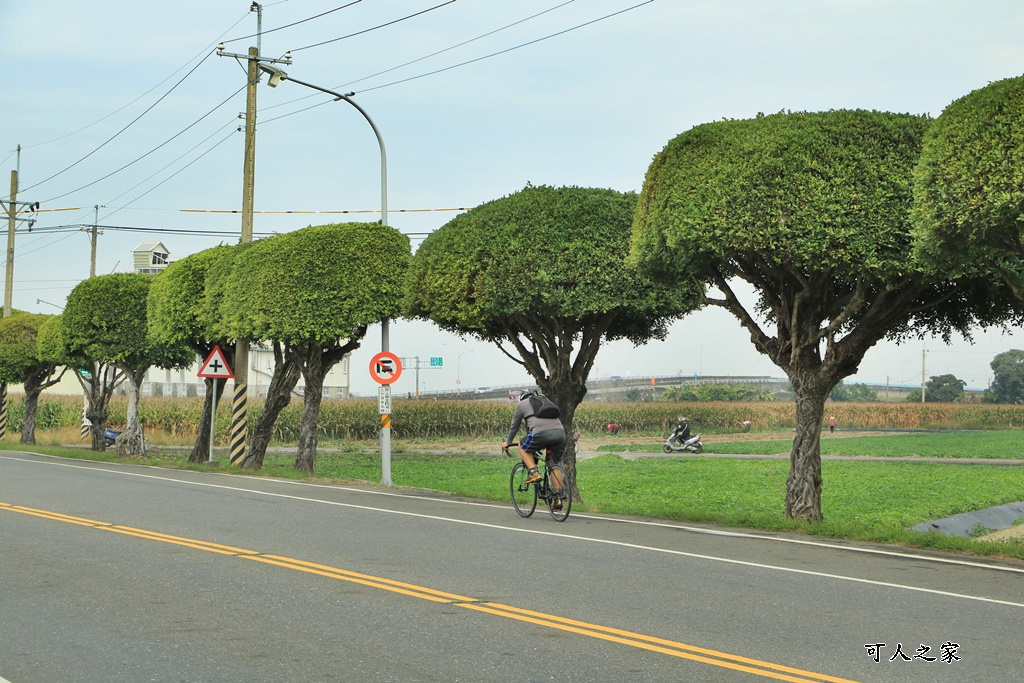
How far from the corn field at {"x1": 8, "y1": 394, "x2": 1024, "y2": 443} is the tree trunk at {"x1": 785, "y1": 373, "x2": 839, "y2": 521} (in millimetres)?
42035

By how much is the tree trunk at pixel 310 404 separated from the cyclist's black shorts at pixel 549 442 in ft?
47.2

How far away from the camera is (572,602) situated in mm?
8836

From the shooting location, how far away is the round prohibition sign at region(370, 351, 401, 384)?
23750mm

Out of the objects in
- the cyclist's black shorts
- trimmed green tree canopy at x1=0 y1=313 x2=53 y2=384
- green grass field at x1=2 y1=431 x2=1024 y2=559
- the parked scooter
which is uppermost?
trimmed green tree canopy at x1=0 y1=313 x2=53 y2=384

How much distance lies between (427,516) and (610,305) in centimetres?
625

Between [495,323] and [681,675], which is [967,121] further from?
[495,323]

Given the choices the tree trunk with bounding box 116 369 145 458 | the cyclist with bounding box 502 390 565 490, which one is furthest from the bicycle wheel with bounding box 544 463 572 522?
the tree trunk with bounding box 116 369 145 458

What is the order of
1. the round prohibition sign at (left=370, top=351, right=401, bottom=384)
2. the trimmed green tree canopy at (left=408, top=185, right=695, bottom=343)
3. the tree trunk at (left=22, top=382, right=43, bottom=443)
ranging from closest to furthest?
1. the trimmed green tree canopy at (left=408, top=185, right=695, bottom=343)
2. the round prohibition sign at (left=370, top=351, right=401, bottom=384)
3. the tree trunk at (left=22, top=382, right=43, bottom=443)

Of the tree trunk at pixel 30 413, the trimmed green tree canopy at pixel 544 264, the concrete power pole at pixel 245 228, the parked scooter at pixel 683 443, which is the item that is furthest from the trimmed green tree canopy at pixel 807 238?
the tree trunk at pixel 30 413

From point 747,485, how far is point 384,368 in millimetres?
11883

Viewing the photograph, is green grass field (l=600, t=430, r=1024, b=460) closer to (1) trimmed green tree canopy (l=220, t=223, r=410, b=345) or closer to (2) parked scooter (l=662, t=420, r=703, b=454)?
(2) parked scooter (l=662, t=420, r=703, b=454)

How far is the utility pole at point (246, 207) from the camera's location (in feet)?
97.2

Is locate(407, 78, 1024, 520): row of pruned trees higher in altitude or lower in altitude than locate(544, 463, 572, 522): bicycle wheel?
higher

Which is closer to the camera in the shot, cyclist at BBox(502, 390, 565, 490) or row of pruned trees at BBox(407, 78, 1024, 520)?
row of pruned trees at BBox(407, 78, 1024, 520)
